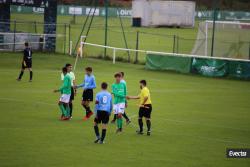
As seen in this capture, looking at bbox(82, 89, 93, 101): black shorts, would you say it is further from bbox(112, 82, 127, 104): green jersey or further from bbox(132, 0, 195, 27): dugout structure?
bbox(132, 0, 195, 27): dugout structure

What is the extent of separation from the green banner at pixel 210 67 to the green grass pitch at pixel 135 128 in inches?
88.8

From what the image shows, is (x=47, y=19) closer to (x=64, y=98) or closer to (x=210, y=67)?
(x=210, y=67)

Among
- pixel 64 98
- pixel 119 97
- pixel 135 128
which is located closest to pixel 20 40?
pixel 64 98

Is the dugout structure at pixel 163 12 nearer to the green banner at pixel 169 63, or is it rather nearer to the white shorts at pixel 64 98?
the green banner at pixel 169 63

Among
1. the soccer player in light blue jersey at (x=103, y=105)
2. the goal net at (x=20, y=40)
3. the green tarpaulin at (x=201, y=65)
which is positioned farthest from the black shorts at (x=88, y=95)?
the goal net at (x=20, y=40)

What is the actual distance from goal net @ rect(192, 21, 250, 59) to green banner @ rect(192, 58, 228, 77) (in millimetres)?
3632

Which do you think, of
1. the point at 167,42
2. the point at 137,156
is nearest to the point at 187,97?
the point at 137,156

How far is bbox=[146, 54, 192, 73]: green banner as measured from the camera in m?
43.3

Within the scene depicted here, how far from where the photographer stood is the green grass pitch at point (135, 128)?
18500 mm

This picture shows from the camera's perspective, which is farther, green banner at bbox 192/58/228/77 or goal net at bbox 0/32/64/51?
goal net at bbox 0/32/64/51

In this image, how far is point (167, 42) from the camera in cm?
6256

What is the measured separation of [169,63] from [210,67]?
3.21 m

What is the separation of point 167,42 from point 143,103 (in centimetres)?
4119

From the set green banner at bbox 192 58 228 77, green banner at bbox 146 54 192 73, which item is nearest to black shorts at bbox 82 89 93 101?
green banner at bbox 192 58 228 77
